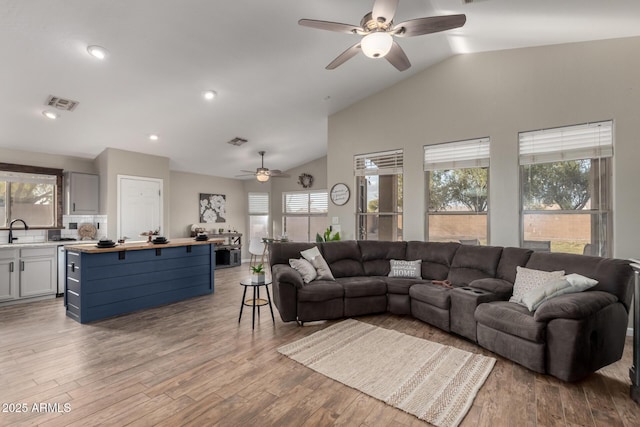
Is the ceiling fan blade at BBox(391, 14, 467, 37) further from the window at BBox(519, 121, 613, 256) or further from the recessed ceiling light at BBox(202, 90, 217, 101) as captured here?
the recessed ceiling light at BBox(202, 90, 217, 101)

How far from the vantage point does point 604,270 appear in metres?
2.85

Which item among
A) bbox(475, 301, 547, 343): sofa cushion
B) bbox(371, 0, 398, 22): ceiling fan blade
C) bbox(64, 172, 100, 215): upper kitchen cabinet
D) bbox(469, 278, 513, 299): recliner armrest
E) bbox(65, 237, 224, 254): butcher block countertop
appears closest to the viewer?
bbox(371, 0, 398, 22): ceiling fan blade

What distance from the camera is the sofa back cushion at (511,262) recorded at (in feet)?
11.6

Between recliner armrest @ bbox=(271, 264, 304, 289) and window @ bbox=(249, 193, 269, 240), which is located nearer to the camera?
recliner armrest @ bbox=(271, 264, 304, 289)

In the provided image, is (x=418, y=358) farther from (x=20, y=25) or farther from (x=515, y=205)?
(x=20, y=25)

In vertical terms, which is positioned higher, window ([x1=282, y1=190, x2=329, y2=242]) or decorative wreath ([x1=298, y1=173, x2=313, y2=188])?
decorative wreath ([x1=298, y1=173, x2=313, y2=188])

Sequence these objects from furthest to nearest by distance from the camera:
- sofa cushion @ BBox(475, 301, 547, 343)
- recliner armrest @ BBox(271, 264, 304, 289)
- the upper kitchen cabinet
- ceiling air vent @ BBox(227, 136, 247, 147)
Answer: ceiling air vent @ BBox(227, 136, 247, 147) < the upper kitchen cabinet < recliner armrest @ BBox(271, 264, 304, 289) < sofa cushion @ BBox(475, 301, 547, 343)

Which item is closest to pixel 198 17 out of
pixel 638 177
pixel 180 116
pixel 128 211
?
pixel 180 116

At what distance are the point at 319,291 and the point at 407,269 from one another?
143 centimetres

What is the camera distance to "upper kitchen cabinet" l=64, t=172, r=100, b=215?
539 cm

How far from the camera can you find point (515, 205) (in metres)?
4.18

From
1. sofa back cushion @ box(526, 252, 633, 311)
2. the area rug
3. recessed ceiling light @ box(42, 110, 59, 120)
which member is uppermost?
recessed ceiling light @ box(42, 110, 59, 120)

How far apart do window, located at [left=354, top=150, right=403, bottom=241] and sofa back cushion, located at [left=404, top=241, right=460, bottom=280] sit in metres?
0.73

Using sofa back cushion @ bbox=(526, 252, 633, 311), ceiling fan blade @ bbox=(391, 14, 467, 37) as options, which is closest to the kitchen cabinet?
ceiling fan blade @ bbox=(391, 14, 467, 37)
